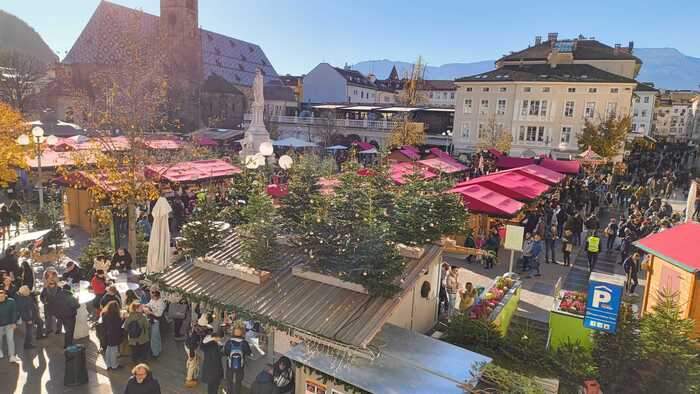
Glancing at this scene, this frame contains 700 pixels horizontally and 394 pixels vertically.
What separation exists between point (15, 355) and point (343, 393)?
726 cm

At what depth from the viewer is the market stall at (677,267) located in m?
8.86

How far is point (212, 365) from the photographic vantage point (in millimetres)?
7777

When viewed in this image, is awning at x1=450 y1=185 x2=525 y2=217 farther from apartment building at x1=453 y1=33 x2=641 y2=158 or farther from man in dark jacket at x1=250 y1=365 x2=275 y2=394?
apartment building at x1=453 y1=33 x2=641 y2=158

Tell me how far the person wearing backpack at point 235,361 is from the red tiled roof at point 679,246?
8.63 metres

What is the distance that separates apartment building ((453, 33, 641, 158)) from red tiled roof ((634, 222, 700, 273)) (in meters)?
34.4

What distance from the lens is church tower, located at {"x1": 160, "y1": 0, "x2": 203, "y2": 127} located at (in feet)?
208

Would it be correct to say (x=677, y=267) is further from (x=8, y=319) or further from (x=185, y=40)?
(x=185, y=40)

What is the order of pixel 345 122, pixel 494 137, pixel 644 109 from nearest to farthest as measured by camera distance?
pixel 494 137, pixel 345 122, pixel 644 109

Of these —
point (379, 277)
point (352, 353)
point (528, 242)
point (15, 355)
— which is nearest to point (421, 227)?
A: point (379, 277)

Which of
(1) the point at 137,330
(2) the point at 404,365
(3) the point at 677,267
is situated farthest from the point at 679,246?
(1) the point at 137,330

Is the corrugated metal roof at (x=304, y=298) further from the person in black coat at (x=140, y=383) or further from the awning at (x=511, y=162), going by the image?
the awning at (x=511, y=162)

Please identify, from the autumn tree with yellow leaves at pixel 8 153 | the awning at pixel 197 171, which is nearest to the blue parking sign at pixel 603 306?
the awning at pixel 197 171

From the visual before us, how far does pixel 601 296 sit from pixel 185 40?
228 ft

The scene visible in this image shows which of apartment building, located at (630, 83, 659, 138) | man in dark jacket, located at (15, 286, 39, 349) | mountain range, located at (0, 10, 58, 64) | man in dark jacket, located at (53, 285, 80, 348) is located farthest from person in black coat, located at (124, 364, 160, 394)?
mountain range, located at (0, 10, 58, 64)
